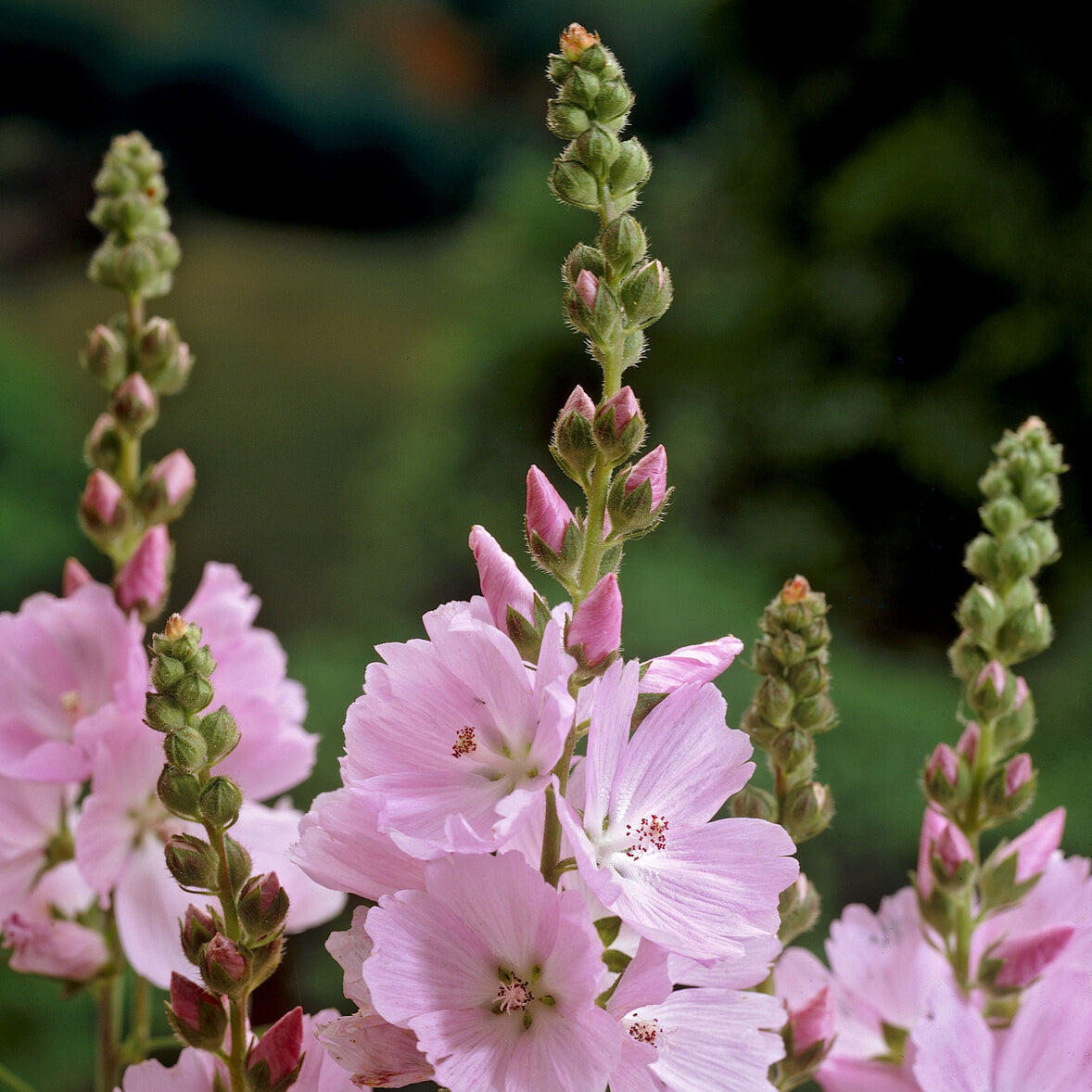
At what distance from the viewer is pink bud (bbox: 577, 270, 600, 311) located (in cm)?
23

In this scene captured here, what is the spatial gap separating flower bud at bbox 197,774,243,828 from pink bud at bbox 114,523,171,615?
6.7 inches

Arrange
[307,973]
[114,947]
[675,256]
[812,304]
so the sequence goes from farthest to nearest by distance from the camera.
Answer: [675,256] < [812,304] < [307,973] < [114,947]

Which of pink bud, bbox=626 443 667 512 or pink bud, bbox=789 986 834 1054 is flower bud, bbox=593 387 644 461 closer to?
pink bud, bbox=626 443 667 512

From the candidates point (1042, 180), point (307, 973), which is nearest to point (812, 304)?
point (1042, 180)

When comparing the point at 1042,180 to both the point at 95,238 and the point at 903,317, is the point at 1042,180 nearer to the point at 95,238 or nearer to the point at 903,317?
the point at 903,317

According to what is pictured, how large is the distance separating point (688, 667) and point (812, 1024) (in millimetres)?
109

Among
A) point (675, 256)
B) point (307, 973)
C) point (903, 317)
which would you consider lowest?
point (307, 973)

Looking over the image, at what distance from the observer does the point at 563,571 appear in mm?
229

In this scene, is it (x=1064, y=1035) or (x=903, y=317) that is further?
(x=903, y=317)

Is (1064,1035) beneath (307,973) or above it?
beneath

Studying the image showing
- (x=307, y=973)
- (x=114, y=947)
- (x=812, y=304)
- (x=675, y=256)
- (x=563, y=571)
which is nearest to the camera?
(x=563, y=571)

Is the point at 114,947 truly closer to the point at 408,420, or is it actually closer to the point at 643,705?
the point at 643,705

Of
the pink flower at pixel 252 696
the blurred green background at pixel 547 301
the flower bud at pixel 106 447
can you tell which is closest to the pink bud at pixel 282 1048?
the pink flower at pixel 252 696

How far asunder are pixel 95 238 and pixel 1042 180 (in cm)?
114
